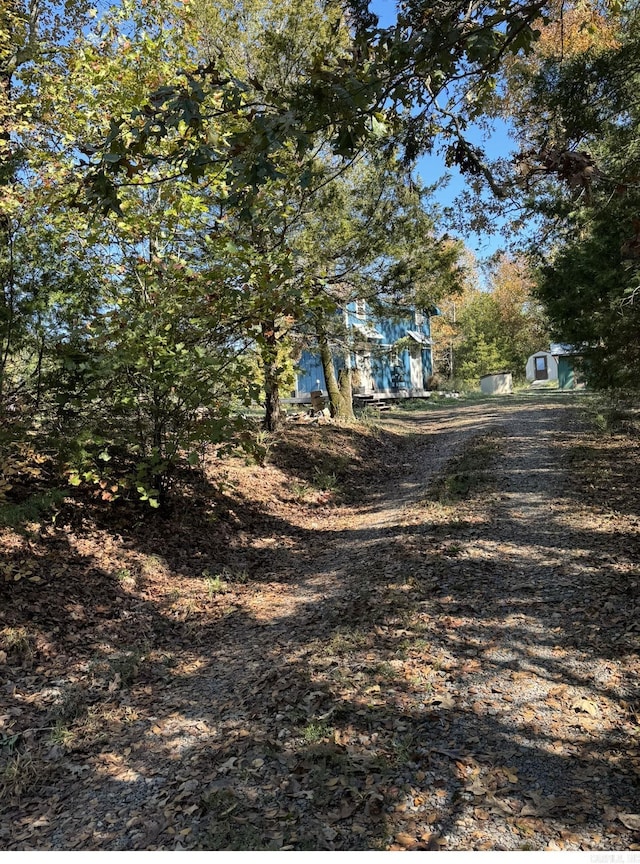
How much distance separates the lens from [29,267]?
567 centimetres

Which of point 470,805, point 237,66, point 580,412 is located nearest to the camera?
point 470,805

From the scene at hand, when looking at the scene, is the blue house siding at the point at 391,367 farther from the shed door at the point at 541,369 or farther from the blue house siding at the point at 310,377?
the shed door at the point at 541,369

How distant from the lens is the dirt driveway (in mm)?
2760

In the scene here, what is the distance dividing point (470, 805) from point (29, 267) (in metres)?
5.67

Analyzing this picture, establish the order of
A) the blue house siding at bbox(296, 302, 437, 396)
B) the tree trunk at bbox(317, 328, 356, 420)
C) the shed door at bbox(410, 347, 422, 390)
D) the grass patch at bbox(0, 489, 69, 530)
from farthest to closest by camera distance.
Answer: the shed door at bbox(410, 347, 422, 390), the blue house siding at bbox(296, 302, 437, 396), the tree trunk at bbox(317, 328, 356, 420), the grass patch at bbox(0, 489, 69, 530)

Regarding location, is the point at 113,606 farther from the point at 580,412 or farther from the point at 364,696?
the point at 580,412

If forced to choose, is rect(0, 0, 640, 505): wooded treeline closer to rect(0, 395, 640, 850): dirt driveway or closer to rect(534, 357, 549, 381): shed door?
rect(0, 395, 640, 850): dirt driveway

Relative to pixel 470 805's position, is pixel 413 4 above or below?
above

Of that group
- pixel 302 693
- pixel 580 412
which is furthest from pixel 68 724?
A: pixel 580 412

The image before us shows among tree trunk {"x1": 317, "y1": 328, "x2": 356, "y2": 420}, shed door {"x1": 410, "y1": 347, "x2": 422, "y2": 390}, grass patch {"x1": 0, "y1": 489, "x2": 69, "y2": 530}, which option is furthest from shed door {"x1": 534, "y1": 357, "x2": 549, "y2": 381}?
grass patch {"x1": 0, "y1": 489, "x2": 69, "y2": 530}

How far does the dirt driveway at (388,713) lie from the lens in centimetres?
276

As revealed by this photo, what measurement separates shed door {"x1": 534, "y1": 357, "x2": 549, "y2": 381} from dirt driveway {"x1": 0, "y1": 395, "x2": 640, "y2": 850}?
133 ft
